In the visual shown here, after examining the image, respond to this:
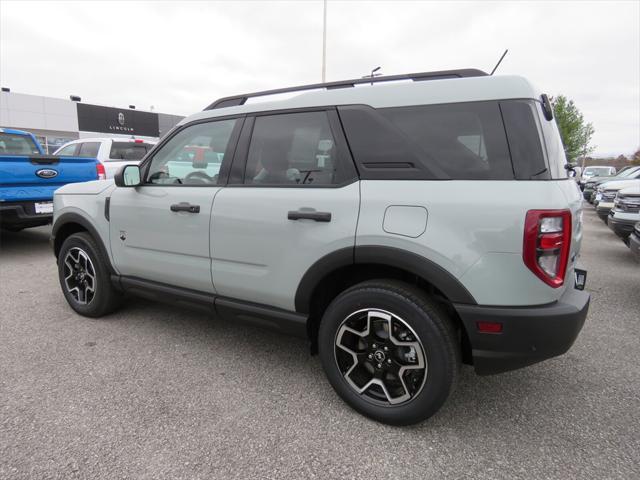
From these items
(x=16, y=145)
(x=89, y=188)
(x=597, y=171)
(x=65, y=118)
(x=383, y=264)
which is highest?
(x=65, y=118)

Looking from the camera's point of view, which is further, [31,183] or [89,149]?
[89,149]

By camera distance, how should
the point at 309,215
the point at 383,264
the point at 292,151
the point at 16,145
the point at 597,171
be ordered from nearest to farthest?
the point at 383,264 → the point at 309,215 → the point at 292,151 → the point at 16,145 → the point at 597,171

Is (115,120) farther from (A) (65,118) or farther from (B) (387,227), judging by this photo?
(B) (387,227)

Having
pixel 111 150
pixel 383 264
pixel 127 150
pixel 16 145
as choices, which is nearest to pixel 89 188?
pixel 383 264

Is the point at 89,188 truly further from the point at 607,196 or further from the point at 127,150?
the point at 607,196

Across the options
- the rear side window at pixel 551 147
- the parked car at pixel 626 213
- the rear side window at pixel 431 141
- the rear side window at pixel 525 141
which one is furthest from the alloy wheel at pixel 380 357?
the parked car at pixel 626 213

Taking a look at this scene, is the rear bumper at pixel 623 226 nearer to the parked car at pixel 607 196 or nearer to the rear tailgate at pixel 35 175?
the parked car at pixel 607 196

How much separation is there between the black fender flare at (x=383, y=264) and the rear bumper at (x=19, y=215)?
5.11 meters

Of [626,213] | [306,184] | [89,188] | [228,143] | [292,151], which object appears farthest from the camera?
[626,213]

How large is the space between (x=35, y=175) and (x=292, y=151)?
5.02 metres

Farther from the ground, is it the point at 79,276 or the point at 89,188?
the point at 89,188

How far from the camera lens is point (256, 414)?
91.0 inches

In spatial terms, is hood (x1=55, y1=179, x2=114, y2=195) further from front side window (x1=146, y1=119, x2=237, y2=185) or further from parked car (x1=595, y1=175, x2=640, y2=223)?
parked car (x1=595, y1=175, x2=640, y2=223)

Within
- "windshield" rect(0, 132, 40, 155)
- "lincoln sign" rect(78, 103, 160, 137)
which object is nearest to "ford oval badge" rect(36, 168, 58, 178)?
"windshield" rect(0, 132, 40, 155)
